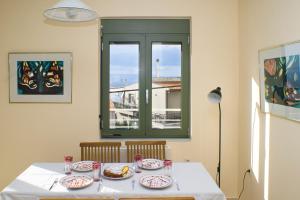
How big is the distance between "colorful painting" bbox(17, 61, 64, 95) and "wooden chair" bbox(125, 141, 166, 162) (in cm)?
122

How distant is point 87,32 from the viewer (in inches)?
148

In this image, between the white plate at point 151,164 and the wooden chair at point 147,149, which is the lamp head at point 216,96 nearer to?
the wooden chair at point 147,149

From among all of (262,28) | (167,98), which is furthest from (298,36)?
(167,98)

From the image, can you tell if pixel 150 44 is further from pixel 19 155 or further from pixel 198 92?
pixel 19 155

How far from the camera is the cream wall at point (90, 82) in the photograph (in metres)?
3.75

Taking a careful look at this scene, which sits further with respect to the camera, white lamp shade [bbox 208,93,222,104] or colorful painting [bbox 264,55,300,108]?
white lamp shade [bbox 208,93,222,104]

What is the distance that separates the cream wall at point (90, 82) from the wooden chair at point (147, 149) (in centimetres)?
45

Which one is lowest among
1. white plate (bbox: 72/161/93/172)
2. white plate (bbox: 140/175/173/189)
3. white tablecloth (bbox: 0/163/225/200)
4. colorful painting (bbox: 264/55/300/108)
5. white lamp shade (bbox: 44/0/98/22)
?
white tablecloth (bbox: 0/163/225/200)

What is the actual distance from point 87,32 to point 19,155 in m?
1.83

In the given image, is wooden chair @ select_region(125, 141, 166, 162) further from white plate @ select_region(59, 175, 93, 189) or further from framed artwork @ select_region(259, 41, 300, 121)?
framed artwork @ select_region(259, 41, 300, 121)

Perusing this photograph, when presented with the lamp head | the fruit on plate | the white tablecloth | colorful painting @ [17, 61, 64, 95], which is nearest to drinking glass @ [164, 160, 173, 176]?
the white tablecloth

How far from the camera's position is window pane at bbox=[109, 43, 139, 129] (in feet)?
12.8

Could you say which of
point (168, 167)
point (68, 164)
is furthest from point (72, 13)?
point (168, 167)

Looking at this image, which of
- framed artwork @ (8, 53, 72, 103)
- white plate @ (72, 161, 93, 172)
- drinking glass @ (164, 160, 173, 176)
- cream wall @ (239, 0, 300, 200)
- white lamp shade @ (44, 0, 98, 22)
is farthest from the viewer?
framed artwork @ (8, 53, 72, 103)
